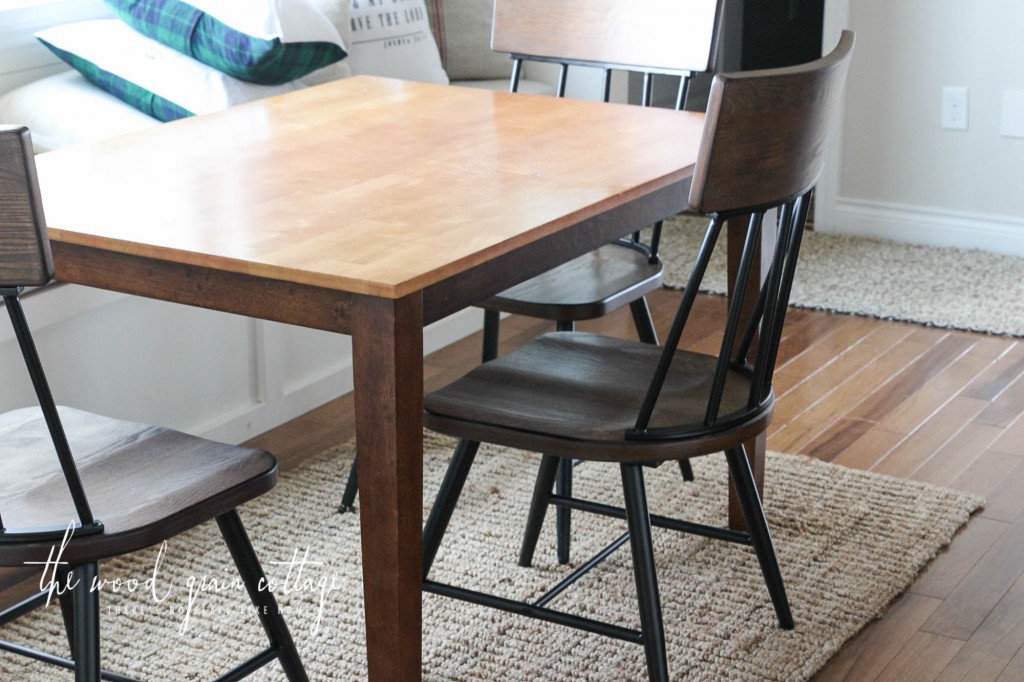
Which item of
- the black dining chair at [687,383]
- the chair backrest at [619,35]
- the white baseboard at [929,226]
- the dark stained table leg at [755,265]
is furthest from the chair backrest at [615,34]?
the white baseboard at [929,226]

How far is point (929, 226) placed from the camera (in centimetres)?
398

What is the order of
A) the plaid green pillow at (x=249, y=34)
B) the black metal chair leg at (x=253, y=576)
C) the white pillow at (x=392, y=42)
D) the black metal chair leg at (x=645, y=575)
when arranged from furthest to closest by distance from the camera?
1. the white pillow at (x=392, y=42)
2. the plaid green pillow at (x=249, y=34)
3. the black metal chair leg at (x=645, y=575)
4. the black metal chair leg at (x=253, y=576)

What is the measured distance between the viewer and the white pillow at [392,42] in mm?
3035

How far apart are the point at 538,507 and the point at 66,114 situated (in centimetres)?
119

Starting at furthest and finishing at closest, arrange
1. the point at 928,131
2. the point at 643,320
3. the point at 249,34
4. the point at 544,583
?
1. the point at 928,131
2. the point at 249,34
3. the point at 643,320
4. the point at 544,583

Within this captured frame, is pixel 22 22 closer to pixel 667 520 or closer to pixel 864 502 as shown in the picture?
pixel 667 520

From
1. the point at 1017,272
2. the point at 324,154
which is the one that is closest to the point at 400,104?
the point at 324,154

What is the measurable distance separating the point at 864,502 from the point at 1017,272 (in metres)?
1.56

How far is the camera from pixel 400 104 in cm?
215

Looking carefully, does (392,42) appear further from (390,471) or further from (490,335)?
(390,471)

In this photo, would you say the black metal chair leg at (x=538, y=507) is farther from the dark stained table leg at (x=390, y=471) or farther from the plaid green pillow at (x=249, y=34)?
the plaid green pillow at (x=249, y=34)

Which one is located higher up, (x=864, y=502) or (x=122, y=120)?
(x=122, y=120)

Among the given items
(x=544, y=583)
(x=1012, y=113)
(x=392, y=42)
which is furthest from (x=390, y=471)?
(x=1012, y=113)

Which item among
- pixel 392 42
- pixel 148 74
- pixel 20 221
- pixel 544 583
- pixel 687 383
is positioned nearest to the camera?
pixel 20 221
